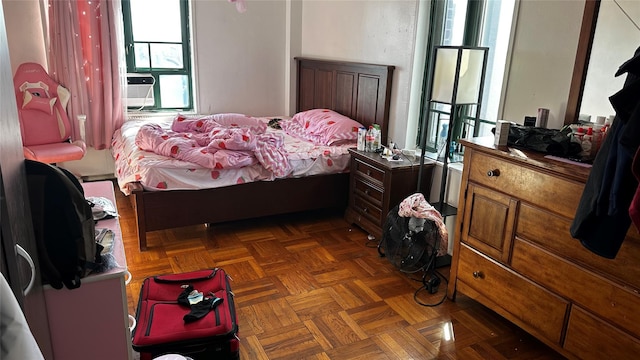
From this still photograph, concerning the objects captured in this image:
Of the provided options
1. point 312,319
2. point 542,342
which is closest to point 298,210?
point 312,319

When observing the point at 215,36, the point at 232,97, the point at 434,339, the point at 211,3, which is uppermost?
the point at 211,3

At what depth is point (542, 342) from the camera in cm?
218

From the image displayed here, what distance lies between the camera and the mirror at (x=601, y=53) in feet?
6.58

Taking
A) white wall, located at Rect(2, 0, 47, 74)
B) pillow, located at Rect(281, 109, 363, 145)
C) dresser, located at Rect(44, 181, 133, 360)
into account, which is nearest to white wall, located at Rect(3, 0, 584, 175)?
white wall, located at Rect(2, 0, 47, 74)

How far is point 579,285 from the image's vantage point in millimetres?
1890

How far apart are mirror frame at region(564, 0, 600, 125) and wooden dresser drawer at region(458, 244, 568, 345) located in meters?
0.81

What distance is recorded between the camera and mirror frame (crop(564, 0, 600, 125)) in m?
2.13

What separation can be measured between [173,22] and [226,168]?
2153 millimetres

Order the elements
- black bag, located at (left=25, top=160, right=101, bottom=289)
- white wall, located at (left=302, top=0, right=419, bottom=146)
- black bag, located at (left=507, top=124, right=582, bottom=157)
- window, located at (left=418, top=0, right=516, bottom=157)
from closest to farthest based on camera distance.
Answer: black bag, located at (left=25, top=160, right=101, bottom=289) < black bag, located at (left=507, top=124, right=582, bottom=157) < window, located at (left=418, top=0, right=516, bottom=157) < white wall, located at (left=302, top=0, right=419, bottom=146)

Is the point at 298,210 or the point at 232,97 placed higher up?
the point at 232,97

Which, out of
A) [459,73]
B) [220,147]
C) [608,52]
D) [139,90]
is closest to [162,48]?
[139,90]

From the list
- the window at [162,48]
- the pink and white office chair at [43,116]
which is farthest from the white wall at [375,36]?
the pink and white office chair at [43,116]

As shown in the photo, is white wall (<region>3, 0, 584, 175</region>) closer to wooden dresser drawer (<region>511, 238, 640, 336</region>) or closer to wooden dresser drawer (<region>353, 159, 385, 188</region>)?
wooden dresser drawer (<region>353, 159, 385, 188</region>)

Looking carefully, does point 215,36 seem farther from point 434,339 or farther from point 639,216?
point 639,216
